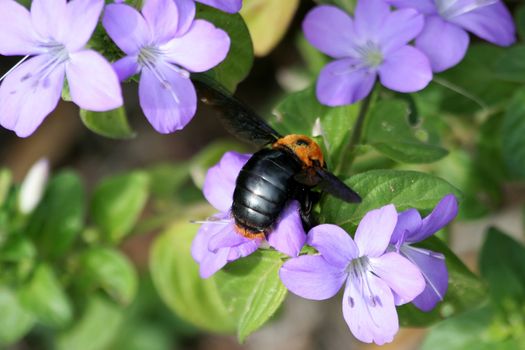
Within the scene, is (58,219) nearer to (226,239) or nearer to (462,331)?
(226,239)

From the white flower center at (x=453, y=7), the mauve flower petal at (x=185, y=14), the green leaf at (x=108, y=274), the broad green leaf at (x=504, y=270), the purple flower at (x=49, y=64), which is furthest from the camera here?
the green leaf at (x=108, y=274)

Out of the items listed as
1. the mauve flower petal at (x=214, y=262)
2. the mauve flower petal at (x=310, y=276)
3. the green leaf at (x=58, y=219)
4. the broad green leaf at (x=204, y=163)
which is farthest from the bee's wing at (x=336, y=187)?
the green leaf at (x=58, y=219)

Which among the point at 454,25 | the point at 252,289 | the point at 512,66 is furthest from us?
the point at 512,66

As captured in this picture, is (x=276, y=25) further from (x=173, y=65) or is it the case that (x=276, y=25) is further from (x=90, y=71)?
(x=90, y=71)

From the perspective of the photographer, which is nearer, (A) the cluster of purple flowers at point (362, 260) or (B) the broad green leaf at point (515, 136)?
(A) the cluster of purple flowers at point (362, 260)

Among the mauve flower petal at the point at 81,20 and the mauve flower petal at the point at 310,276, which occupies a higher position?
the mauve flower petal at the point at 81,20

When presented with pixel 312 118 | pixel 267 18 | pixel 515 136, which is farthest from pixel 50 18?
pixel 515 136

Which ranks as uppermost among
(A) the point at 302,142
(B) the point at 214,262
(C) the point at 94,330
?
(A) the point at 302,142

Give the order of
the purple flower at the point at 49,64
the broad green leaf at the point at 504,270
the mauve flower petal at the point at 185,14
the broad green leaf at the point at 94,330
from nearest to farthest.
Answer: the purple flower at the point at 49,64 < the mauve flower petal at the point at 185,14 < the broad green leaf at the point at 504,270 < the broad green leaf at the point at 94,330

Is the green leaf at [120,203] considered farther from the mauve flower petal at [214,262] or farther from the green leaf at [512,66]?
the green leaf at [512,66]
